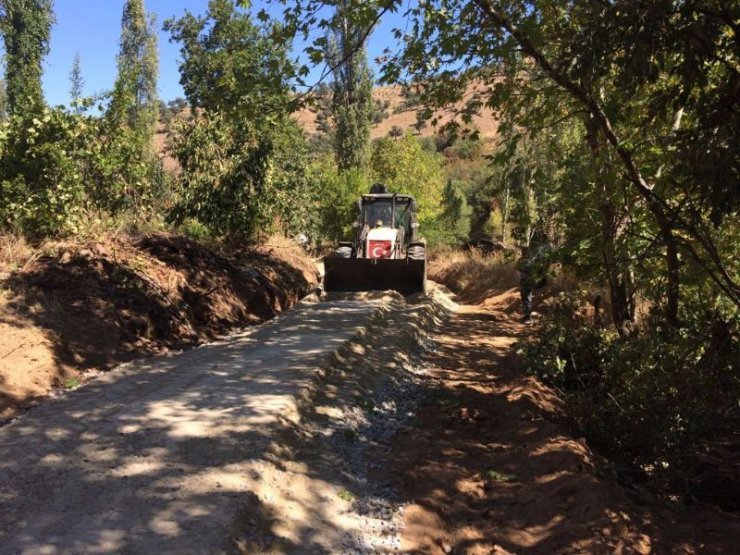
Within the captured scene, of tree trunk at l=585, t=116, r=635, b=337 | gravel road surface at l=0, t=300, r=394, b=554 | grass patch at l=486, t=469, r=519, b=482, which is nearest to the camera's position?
gravel road surface at l=0, t=300, r=394, b=554

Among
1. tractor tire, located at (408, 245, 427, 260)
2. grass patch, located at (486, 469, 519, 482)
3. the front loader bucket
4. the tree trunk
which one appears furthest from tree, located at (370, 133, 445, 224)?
grass patch, located at (486, 469, 519, 482)

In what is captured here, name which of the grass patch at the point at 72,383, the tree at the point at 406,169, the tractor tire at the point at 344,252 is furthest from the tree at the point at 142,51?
the grass patch at the point at 72,383

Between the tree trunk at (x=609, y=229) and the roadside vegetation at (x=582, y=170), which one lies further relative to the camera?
the tree trunk at (x=609, y=229)

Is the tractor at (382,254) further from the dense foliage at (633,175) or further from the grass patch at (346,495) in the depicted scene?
the grass patch at (346,495)

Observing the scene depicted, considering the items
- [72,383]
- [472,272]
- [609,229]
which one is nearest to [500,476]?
[609,229]

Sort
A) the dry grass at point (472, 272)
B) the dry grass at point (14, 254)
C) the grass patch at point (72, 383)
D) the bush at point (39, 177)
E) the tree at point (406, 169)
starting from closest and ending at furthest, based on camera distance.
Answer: the grass patch at point (72, 383) → the dry grass at point (14, 254) → the bush at point (39, 177) → the dry grass at point (472, 272) → the tree at point (406, 169)

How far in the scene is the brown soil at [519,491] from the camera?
3.69m

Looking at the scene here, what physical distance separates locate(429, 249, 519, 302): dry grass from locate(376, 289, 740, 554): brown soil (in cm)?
1271

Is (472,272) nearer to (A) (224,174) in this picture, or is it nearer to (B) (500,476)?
(A) (224,174)

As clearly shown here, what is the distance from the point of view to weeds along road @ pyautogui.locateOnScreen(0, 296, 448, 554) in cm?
346

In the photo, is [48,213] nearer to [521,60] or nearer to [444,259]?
[521,60]

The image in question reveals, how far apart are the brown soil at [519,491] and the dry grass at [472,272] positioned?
1271cm

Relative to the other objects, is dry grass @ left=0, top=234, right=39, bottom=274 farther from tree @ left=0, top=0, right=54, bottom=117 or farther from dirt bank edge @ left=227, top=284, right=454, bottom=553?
tree @ left=0, top=0, right=54, bottom=117

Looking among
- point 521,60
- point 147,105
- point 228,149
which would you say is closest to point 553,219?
point 521,60
